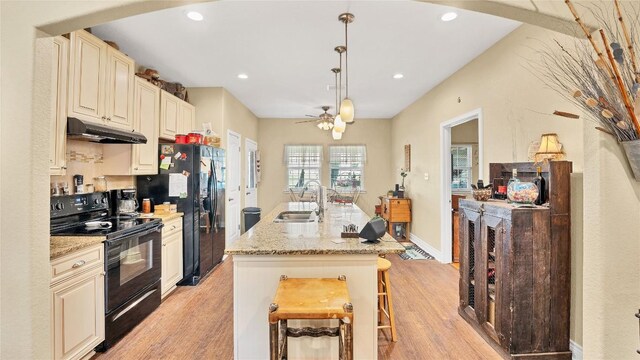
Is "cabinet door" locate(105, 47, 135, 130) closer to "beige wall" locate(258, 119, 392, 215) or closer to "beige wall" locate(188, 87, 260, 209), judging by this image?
"beige wall" locate(188, 87, 260, 209)

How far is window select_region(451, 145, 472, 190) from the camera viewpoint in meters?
6.18

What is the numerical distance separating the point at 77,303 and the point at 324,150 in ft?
19.4

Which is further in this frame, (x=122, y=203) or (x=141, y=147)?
(x=141, y=147)

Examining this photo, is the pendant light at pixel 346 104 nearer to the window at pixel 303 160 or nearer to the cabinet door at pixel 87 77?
the cabinet door at pixel 87 77

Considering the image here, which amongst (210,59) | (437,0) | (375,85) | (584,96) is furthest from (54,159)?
(375,85)

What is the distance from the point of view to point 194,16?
263 cm

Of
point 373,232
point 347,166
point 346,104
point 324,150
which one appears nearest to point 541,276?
point 373,232

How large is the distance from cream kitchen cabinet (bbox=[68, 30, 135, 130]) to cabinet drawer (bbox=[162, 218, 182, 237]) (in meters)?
1.07

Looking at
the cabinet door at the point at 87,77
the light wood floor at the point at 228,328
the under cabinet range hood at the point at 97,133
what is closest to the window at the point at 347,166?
the light wood floor at the point at 228,328

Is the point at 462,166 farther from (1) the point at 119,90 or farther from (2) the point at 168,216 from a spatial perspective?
(1) the point at 119,90

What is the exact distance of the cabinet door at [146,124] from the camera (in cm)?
318

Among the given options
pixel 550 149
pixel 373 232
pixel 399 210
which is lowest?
pixel 399 210

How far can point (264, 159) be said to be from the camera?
7.35m

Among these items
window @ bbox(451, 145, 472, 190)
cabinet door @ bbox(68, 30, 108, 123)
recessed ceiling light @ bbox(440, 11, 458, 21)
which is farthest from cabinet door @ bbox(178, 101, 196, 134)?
window @ bbox(451, 145, 472, 190)
